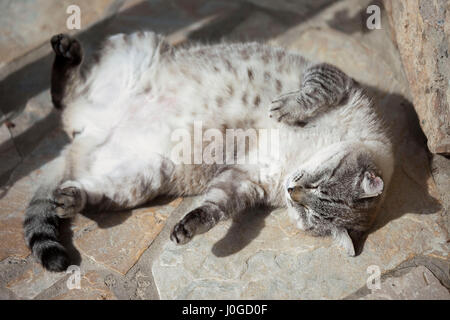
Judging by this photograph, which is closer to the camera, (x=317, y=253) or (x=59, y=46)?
(x=317, y=253)

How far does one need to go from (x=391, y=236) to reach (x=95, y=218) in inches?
80.4

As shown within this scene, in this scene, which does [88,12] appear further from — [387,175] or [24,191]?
[387,175]

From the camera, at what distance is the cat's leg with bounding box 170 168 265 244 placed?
9.82ft

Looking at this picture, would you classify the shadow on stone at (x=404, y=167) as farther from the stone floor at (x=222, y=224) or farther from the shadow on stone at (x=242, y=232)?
the shadow on stone at (x=242, y=232)

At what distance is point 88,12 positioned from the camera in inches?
173

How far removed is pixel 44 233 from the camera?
3021mm

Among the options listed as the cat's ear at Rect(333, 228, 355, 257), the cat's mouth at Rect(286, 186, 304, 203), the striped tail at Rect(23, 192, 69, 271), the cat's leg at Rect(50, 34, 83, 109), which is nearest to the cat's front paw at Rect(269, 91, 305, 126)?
the cat's mouth at Rect(286, 186, 304, 203)

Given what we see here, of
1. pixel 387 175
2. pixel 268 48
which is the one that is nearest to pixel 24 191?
pixel 268 48

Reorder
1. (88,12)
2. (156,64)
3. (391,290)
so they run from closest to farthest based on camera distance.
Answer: (391,290) → (156,64) → (88,12)

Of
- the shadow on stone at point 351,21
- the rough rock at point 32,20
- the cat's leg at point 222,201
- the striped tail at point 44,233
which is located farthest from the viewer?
the shadow on stone at point 351,21

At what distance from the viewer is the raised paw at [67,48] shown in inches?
136

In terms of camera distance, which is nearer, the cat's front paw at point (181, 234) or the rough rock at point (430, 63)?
the cat's front paw at point (181, 234)

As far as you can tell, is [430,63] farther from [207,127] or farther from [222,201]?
[222,201]

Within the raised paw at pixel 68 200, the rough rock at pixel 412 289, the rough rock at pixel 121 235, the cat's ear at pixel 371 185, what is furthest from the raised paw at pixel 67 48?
the rough rock at pixel 412 289
